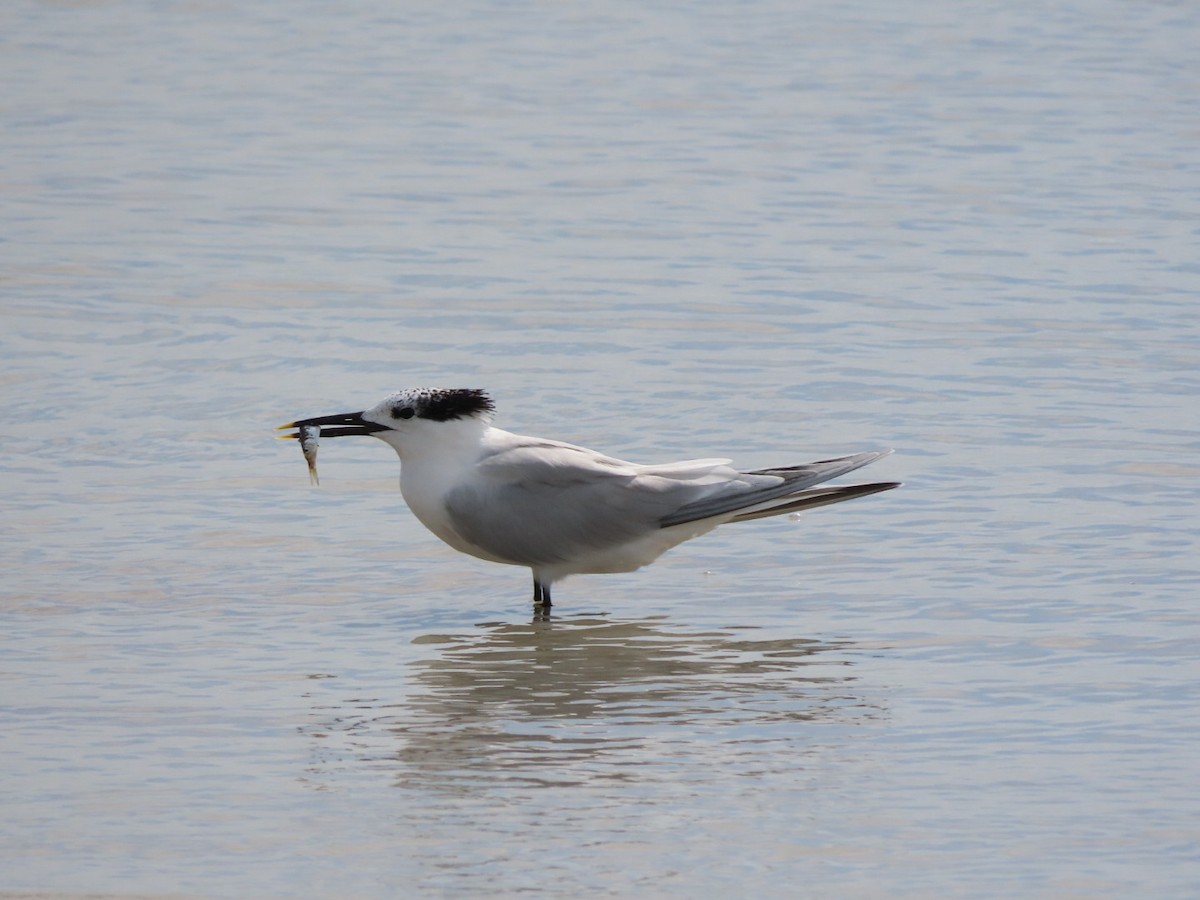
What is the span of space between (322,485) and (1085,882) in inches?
185

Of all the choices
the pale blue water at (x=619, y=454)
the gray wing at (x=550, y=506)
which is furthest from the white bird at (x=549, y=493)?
the pale blue water at (x=619, y=454)

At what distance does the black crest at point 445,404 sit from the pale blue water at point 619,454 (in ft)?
2.17

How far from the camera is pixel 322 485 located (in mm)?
9016

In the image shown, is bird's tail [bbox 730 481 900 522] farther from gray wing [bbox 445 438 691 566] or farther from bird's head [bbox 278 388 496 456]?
bird's head [bbox 278 388 496 456]

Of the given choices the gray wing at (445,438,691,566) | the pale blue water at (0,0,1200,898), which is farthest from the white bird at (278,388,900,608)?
the pale blue water at (0,0,1200,898)

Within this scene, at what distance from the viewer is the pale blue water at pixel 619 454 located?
211 inches

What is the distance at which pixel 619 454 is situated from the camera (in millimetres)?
9289

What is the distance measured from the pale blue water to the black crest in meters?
0.66

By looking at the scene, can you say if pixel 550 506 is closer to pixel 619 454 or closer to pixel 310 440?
pixel 310 440

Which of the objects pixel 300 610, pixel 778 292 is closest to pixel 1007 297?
pixel 778 292

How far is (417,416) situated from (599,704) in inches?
62.9

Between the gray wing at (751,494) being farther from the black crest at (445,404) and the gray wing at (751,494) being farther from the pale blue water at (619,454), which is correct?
the black crest at (445,404)

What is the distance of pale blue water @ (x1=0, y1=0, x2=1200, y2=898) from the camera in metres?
5.37

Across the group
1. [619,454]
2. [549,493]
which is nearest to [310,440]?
[549,493]
